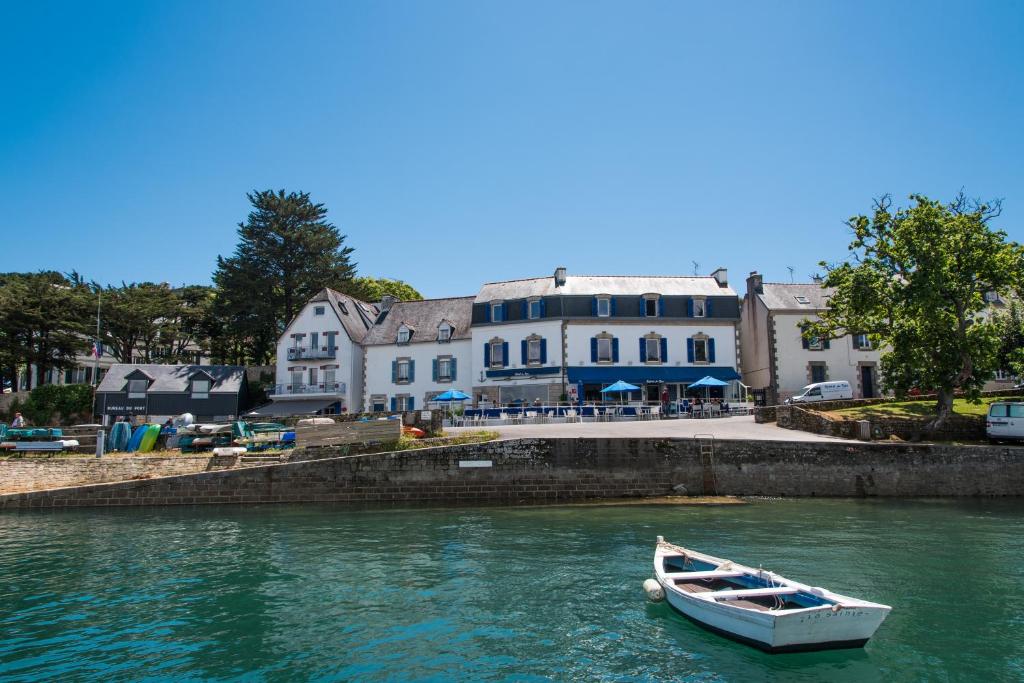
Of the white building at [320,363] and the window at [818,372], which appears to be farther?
the white building at [320,363]

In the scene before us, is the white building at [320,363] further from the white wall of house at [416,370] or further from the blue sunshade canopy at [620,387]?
the blue sunshade canopy at [620,387]

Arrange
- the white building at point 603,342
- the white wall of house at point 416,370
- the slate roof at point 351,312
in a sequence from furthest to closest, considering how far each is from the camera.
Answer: the slate roof at point 351,312
the white wall of house at point 416,370
the white building at point 603,342

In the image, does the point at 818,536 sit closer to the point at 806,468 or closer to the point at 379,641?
the point at 806,468

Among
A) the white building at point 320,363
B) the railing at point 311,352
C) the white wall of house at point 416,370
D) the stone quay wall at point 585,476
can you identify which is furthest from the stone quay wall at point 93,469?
the railing at point 311,352

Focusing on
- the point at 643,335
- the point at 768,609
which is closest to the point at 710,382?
the point at 643,335

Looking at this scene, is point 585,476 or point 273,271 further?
point 273,271

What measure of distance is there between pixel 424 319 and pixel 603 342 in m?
13.2

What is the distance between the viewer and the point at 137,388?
1721 inches

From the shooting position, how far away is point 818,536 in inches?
633

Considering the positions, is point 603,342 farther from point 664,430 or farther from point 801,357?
point 664,430

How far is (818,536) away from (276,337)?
47.6 m

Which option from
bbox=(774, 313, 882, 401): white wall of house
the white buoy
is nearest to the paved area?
bbox=(774, 313, 882, 401): white wall of house

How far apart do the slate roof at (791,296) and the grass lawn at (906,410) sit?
1072cm

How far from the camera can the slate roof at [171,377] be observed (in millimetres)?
43656
